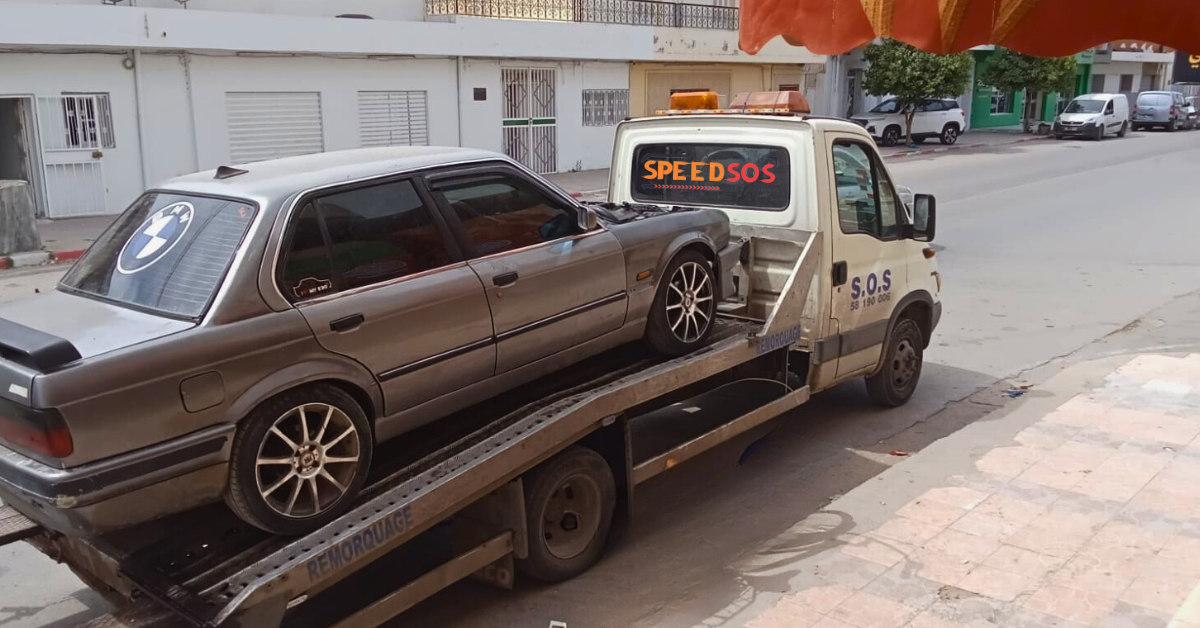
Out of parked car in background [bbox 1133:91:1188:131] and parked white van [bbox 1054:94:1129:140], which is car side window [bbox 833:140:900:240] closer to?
parked white van [bbox 1054:94:1129:140]

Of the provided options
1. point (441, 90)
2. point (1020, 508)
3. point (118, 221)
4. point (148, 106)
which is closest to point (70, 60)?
point (148, 106)

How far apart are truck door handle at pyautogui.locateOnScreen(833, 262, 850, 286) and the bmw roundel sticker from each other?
4.06m

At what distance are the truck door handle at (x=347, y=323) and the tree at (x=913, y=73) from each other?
3033cm

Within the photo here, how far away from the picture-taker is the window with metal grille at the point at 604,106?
27.0m

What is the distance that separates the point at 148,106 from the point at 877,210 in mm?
15887

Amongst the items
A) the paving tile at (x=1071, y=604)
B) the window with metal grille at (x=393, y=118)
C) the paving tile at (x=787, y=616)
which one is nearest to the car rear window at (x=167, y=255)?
the paving tile at (x=787, y=616)

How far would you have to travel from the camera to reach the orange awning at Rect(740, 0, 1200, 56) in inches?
132

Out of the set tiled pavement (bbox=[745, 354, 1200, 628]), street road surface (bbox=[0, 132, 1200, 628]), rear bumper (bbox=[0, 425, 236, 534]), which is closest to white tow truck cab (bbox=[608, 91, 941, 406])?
street road surface (bbox=[0, 132, 1200, 628])

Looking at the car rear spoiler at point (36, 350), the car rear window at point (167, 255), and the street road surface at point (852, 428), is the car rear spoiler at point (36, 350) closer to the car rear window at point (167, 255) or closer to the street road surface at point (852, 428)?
the car rear window at point (167, 255)

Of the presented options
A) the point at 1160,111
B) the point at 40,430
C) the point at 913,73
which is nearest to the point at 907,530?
the point at 40,430

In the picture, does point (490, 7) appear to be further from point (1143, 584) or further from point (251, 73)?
point (1143, 584)

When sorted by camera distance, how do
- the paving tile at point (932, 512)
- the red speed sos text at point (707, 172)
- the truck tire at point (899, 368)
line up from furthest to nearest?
the truck tire at point (899, 368) → the red speed sos text at point (707, 172) → the paving tile at point (932, 512)

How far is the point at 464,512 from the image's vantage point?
4.76 metres

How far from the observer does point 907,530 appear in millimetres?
5551
